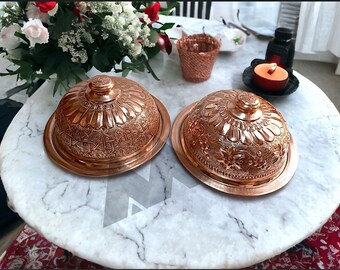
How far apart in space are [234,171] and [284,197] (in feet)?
0.38

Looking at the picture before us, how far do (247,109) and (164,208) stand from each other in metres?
0.27

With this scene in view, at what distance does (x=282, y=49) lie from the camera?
99 centimetres

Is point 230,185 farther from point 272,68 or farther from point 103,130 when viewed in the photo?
point 272,68

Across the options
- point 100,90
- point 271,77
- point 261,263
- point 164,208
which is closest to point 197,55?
point 271,77

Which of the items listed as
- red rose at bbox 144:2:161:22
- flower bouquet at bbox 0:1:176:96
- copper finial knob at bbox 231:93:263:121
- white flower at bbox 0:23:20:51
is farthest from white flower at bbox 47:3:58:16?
copper finial knob at bbox 231:93:263:121

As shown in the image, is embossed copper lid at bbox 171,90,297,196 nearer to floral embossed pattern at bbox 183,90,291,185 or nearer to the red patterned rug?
floral embossed pattern at bbox 183,90,291,185

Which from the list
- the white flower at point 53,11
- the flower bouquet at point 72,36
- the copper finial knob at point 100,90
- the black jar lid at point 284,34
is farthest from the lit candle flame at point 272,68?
the white flower at point 53,11

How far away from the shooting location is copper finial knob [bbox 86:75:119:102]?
0.73m

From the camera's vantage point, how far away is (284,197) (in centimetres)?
69

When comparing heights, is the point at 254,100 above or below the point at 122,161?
above

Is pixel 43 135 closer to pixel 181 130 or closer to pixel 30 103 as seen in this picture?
pixel 30 103

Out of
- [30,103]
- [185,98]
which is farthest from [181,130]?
[30,103]

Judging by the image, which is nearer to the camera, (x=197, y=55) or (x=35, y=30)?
(x=35, y=30)

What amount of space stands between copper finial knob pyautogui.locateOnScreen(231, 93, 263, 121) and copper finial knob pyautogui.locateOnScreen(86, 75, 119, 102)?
0.27m
